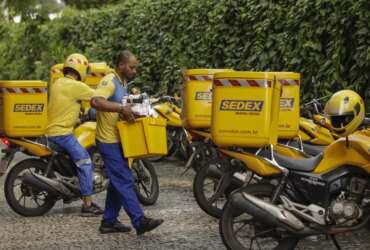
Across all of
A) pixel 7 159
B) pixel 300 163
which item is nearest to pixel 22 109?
pixel 7 159

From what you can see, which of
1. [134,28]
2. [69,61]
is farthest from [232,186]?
[134,28]

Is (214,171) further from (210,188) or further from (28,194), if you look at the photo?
(28,194)

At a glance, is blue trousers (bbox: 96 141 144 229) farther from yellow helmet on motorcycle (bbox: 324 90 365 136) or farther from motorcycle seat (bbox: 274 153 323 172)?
yellow helmet on motorcycle (bbox: 324 90 365 136)

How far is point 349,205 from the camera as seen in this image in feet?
20.4

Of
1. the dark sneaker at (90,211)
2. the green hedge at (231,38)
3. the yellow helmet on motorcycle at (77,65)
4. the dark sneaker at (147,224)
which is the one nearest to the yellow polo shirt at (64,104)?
the yellow helmet on motorcycle at (77,65)

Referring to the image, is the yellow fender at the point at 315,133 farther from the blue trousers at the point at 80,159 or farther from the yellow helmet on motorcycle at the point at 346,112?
the yellow helmet on motorcycle at the point at 346,112

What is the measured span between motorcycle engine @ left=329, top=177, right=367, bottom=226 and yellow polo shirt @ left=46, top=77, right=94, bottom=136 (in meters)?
3.10

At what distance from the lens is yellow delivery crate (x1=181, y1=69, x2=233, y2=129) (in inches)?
371

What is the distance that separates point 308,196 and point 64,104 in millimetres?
3138

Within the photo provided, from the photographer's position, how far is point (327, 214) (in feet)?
20.4

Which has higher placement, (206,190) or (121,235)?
(206,190)

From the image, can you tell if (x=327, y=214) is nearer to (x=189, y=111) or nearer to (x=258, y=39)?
(x=189, y=111)

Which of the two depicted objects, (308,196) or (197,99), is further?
(197,99)

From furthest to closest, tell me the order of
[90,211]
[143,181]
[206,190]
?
1. [143,181]
2. [90,211]
3. [206,190]
